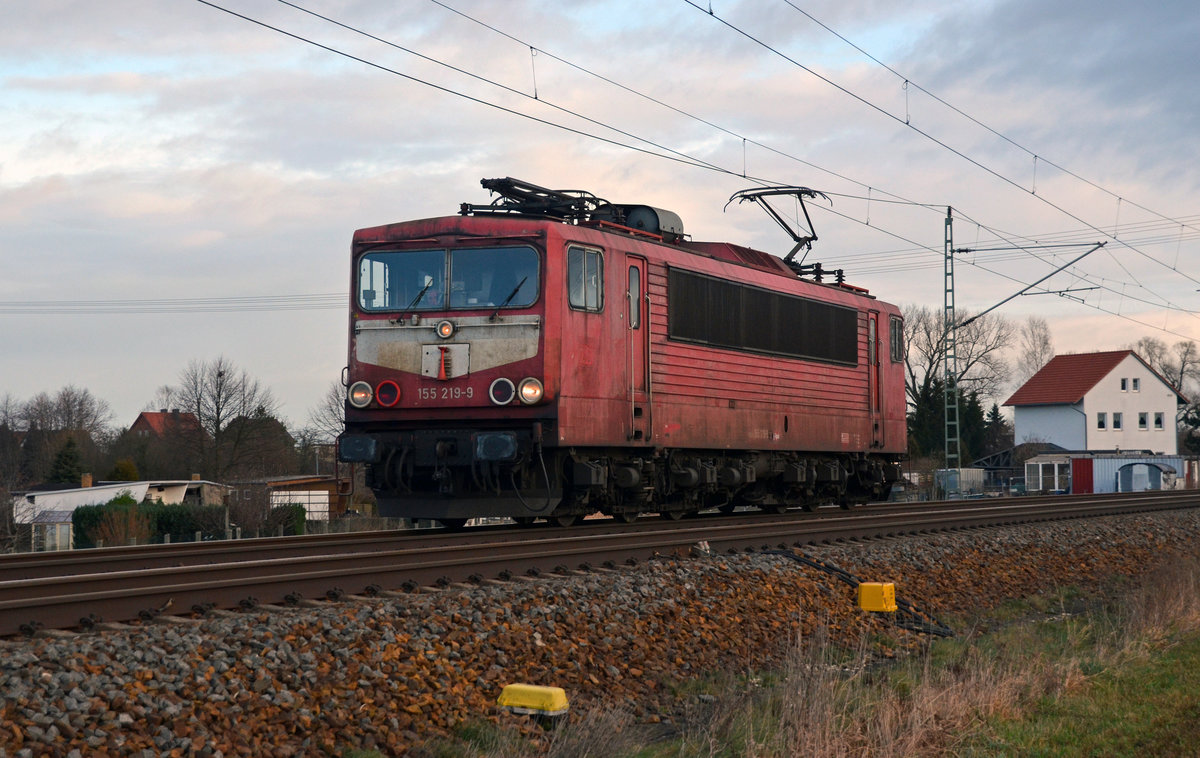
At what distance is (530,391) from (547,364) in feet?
1.15

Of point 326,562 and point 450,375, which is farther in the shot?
point 450,375

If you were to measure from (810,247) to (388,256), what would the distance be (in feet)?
28.4

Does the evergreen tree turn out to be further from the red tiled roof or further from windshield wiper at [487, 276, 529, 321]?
windshield wiper at [487, 276, 529, 321]

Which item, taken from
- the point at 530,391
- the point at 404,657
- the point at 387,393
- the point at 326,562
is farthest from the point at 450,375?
→ the point at 404,657

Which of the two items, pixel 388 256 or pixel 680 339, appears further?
pixel 680 339

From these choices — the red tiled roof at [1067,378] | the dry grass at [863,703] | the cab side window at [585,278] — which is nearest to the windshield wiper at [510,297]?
the cab side window at [585,278]

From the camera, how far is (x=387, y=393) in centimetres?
1380

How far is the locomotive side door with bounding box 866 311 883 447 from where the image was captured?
20.7 m

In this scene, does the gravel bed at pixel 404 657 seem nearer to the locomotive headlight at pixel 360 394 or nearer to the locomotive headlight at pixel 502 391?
the locomotive headlight at pixel 502 391

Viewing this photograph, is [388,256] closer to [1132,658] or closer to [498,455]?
[498,455]

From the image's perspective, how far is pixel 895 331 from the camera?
22.0 meters

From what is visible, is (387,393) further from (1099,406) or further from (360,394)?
(1099,406)

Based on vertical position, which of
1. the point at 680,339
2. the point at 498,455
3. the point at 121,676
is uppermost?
the point at 680,339

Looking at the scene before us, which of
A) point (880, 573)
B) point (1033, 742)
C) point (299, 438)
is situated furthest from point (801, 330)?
point (299, 438)
